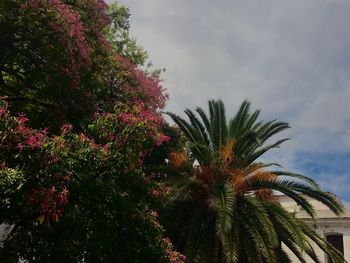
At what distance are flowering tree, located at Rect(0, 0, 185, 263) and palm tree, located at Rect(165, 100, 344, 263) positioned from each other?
152 inches

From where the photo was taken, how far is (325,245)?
17.7 meters

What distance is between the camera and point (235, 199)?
16.9 meters

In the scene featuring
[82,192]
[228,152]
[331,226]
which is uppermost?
[331,226]

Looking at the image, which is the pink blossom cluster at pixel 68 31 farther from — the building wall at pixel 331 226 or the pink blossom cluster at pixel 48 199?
the building wall at pixel 331 226

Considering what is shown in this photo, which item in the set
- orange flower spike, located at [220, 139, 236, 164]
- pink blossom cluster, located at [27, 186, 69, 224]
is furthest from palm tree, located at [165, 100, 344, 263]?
pink blossom cluster, located at [27, 186, 69, 224]

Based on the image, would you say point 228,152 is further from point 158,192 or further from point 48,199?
point 48,199

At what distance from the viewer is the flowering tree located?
802 cm

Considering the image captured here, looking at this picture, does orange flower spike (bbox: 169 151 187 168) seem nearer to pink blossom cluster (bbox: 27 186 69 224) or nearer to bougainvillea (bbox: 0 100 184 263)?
bougainvillea (bbox: 0 100 184 263)

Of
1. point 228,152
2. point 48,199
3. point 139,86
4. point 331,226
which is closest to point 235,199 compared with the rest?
point 228,152

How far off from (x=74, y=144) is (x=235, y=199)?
8.85 metres

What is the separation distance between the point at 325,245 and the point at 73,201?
11073 mm

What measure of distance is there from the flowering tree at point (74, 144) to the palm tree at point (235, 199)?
152 inches

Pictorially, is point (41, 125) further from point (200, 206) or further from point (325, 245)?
point (325, 245)

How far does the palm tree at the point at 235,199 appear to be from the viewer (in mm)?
16344
